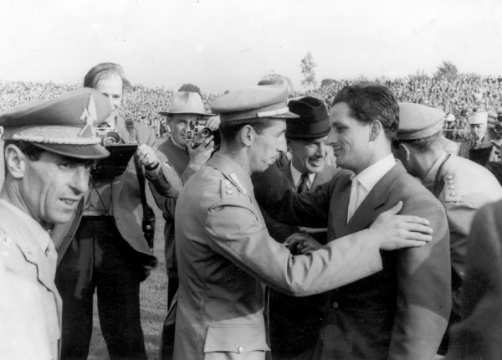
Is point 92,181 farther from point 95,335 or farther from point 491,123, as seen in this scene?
point 491,123

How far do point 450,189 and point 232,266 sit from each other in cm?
183

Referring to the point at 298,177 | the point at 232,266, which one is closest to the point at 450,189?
the point at 298,177

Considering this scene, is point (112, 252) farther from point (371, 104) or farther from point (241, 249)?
point (371, 104)

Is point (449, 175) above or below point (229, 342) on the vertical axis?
above

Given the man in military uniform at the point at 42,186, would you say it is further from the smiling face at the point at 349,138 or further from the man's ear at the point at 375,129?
the man's ear at the point at 375,129

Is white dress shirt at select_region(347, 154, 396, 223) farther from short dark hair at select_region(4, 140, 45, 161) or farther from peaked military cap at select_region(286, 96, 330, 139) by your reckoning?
short dark hair at select_region(4, 140, 45, 161)

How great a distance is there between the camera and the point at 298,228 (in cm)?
471

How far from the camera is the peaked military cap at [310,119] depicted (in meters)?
4.85

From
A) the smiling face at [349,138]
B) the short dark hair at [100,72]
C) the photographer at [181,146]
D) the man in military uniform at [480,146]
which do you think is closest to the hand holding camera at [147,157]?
the photographer at [181,146]

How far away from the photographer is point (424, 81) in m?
32.1

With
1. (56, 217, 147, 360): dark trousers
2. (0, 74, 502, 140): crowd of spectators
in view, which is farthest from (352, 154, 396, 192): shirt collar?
(0, 74, 502, 140): crowd of spectators

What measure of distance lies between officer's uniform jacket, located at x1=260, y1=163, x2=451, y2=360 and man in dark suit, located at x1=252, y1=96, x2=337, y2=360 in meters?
1.10

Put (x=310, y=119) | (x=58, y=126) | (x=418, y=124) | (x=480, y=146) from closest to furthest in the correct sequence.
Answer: (x=58, y=126)
(x=418, y=124)
(x=310, y=119)
(x=480, y=146)

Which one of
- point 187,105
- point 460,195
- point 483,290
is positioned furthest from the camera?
point 187,105
